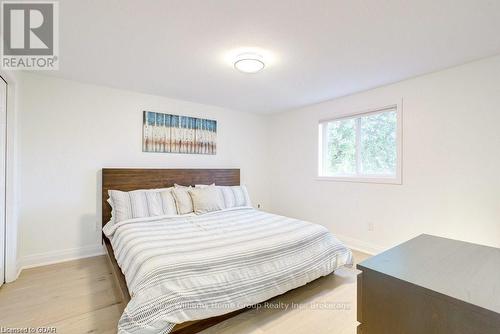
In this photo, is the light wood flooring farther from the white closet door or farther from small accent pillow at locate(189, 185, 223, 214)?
small accent pillow at locate(189, 185, 223, 214)

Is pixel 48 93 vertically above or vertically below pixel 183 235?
above

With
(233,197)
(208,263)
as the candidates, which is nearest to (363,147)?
(233,197)

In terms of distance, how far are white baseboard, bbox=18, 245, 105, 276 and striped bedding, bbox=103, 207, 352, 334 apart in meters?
0.72

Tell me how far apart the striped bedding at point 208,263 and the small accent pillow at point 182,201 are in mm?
338

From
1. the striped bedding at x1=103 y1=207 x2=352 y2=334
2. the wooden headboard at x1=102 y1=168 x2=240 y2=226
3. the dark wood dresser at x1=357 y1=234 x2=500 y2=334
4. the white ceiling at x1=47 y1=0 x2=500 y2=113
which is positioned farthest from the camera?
the wooden headboard at x1=102 y1=168 x2=240 y2=226

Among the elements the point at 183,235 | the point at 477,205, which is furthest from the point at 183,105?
the point at 477,205

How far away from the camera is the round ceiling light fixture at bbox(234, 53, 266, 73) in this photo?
218 centimetres

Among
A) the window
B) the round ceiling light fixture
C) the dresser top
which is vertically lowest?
the dresser top

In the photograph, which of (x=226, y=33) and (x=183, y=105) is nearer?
(x=226, y=33)

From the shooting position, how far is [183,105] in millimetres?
3746

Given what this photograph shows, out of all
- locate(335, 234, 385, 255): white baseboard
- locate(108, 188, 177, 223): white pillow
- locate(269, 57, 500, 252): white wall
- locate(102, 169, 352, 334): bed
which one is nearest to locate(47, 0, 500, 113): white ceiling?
locate(269, 57, 500, 252): white wall

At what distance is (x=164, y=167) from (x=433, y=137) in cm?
351

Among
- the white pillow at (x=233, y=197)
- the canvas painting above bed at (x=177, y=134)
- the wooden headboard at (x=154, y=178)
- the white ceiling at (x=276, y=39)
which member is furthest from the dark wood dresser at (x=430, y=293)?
the canvas painting above bed at (x=177, y=134)

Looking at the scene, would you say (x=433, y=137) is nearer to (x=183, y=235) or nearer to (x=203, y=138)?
(x=183, y=235)
